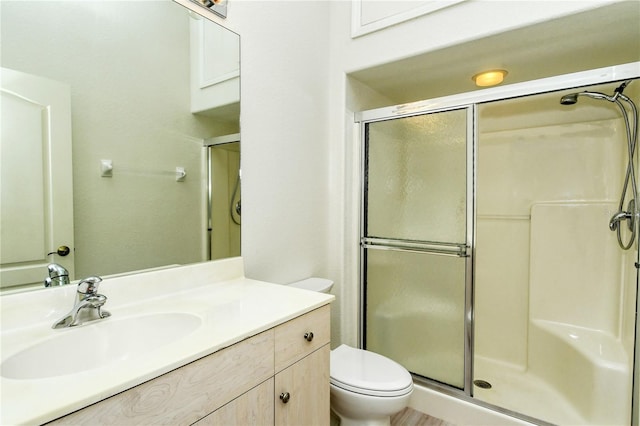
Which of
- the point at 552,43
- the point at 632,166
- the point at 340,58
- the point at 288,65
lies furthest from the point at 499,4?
the point at 632,166

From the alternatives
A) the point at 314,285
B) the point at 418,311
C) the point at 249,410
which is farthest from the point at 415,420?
the point at 249,410

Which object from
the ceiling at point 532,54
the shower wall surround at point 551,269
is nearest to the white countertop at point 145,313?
the ceiling at point 532,54

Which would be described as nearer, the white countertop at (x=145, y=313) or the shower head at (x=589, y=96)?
the white countertop at (x=145, y=313)

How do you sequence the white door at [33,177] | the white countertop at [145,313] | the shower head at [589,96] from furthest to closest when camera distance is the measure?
the shower head at [589,96]
the white door at [33,177]
the white countertop at [145,313]

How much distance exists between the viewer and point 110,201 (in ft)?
3.61

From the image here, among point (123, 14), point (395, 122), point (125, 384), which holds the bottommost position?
point (125, 384)

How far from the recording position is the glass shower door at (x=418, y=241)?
181cm

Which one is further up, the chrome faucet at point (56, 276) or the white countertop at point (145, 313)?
the chrome faucet at point (56, 276)

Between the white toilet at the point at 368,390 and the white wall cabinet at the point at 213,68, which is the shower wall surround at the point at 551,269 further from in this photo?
the white wall cabinet at the point at 213,68

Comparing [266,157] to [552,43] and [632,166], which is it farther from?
[632,166]

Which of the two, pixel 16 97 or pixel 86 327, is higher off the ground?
pixel 16 97

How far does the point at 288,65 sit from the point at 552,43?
1391mm

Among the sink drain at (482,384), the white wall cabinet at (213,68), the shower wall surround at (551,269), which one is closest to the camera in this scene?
the white wall cabinet at (213,68)

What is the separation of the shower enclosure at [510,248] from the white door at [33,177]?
160 centimetres
